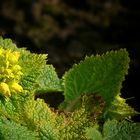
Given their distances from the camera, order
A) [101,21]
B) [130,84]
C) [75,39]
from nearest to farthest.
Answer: [130,84] < [75,39] < [101,21]

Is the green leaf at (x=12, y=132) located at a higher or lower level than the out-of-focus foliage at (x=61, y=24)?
lower

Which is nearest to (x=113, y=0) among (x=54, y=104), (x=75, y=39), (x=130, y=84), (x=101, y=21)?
(x=101, y=21)

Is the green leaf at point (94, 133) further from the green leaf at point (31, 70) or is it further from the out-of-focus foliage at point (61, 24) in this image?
the out-of-focus foliage at point (61, 24)

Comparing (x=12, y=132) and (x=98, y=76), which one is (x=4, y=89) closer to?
(x=12, y=132)

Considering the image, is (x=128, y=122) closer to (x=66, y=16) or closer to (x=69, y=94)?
(x=69, y=94)

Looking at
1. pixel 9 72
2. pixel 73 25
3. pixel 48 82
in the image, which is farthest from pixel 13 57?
pixel 73 25

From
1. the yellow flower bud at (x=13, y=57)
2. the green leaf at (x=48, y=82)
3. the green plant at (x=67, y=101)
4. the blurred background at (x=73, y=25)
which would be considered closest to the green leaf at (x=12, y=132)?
the green plant at (x=67, y=101)
